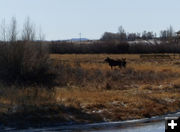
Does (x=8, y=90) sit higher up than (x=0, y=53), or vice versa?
(x=0, y=53)

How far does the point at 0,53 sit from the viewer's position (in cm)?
2095

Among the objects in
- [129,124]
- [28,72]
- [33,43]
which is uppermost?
[33,43]

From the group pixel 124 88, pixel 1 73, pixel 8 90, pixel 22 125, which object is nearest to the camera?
pixel 22 125

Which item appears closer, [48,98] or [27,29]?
[48,98]

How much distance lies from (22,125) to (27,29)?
1104cm

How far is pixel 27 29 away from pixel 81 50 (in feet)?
230

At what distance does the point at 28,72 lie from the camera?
825 inches

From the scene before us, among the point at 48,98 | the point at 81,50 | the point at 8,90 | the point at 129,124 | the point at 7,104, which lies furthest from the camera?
the point at 81,50

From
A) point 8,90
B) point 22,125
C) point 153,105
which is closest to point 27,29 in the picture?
point 8,90

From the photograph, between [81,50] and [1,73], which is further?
[81,50]

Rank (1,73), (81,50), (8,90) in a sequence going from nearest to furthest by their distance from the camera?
1. (8,90)
2. (1,73)
3. (81,50)

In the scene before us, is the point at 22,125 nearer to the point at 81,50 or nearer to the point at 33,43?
the point at 33,43

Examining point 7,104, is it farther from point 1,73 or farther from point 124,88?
point 124,88

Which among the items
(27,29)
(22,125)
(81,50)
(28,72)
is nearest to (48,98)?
(22,125)
